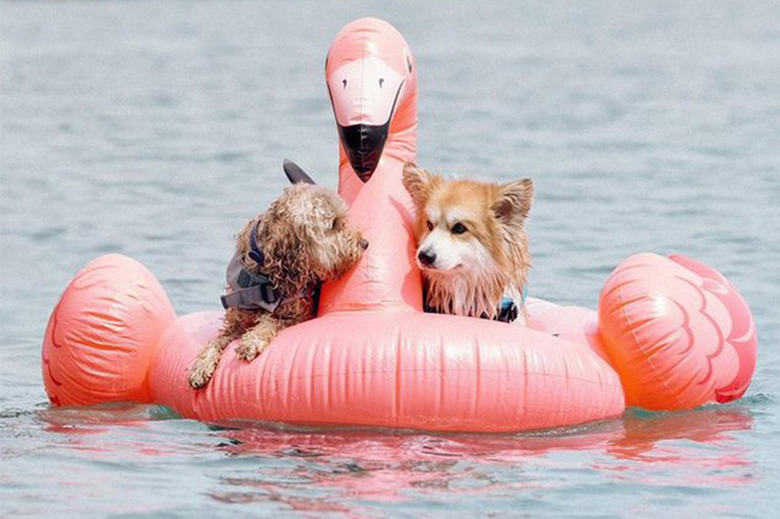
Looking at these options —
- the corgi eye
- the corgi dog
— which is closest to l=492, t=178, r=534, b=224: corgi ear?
the corgi dog

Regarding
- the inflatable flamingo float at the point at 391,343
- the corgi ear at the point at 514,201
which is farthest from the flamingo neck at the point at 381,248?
the corgi ear at the point at 514,201

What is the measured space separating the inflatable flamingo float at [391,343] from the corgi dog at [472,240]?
20 cm

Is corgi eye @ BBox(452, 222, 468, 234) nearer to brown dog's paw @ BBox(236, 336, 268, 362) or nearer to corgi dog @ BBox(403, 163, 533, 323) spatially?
corgi dog @ BBox(403, 163, 533, 323)

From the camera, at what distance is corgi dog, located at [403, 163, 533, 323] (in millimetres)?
8141

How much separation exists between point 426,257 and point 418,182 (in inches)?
19.0

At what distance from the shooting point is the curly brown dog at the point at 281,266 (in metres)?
8.05

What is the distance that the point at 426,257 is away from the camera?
8117 millimetres

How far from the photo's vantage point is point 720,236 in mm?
15461

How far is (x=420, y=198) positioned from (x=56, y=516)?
8.38ft

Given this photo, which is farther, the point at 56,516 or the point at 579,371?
the point at 579,371

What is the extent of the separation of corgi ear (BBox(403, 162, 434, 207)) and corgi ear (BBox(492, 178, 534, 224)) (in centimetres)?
39

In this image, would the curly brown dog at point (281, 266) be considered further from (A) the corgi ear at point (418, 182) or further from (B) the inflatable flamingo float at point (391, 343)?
(A) the corgi ear at point (418, 182)

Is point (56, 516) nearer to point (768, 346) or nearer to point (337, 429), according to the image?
point (337, 429)

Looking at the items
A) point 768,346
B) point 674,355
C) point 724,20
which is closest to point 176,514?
point 674,355
